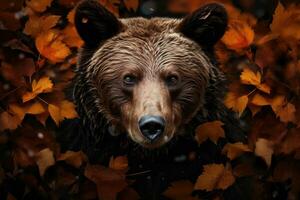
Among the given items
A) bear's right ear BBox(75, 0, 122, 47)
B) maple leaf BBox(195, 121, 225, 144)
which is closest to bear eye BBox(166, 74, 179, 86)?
maple leaf BBox(195, 121, 225, 144)

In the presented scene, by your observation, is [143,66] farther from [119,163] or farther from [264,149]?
[264,149]

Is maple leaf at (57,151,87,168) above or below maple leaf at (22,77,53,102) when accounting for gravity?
below

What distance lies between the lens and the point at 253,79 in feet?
14.4

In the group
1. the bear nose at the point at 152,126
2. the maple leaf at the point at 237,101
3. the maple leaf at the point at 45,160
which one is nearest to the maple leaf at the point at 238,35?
the maple leaf at the point at 237,101

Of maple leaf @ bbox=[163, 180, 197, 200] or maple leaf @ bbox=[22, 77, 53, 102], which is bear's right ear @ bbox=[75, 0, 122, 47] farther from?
maple leaf @ bbox=[163, 180, 197, 200]

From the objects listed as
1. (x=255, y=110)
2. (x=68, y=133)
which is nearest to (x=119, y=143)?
(x=68, y=133)

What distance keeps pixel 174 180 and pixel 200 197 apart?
28 cm

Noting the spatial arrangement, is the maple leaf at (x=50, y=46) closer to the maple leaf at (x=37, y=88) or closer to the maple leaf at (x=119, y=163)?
the maple leaf at (x=37, y=88)

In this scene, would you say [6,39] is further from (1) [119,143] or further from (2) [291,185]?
(2) [291,185]

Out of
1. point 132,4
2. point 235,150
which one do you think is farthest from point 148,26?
point 235,150

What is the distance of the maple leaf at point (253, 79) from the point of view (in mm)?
A: 4375

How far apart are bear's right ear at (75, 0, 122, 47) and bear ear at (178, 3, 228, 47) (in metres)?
0.48

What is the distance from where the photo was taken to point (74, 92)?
16.8 feet

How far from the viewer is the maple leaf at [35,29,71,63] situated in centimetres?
439
